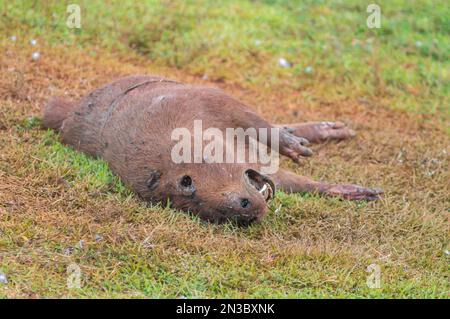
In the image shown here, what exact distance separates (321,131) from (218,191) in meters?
2.25

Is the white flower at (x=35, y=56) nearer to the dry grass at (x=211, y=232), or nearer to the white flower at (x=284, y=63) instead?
the dry grass at (x=211, y=232)

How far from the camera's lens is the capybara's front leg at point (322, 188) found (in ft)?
18.7

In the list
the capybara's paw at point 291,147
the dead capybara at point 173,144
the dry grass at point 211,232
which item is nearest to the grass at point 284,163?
the dry grass at point 211,232

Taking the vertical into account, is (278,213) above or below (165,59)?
below

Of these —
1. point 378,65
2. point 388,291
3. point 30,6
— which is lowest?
point 388,291

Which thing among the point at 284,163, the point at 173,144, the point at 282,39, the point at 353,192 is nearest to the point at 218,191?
the point at 173,144

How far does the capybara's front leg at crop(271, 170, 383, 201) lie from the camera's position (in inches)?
224

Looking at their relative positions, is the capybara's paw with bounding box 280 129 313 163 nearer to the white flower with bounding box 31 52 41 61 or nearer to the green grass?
the green grass

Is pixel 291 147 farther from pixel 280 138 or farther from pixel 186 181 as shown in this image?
pixel 186 181

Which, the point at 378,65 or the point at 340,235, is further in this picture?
the point at 378,65
